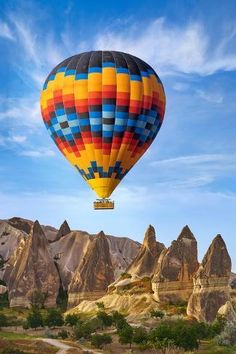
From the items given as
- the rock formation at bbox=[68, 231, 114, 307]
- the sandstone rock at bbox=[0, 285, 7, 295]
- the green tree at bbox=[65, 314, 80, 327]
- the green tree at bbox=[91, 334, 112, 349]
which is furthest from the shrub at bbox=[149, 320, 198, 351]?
the sandstone rock at bbox=[0, 285, 7, 295]

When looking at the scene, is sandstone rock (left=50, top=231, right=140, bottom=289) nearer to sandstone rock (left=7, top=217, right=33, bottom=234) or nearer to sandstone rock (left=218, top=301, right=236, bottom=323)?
sandstone rock (left=7, top=217, right=33, bottom=234)

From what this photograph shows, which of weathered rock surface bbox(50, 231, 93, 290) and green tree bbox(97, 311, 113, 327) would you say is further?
weathered rock surface bbox(50, 231, 93, 290)

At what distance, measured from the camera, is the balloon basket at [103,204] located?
51.9m

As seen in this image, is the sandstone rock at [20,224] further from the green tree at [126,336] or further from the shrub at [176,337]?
the shrub at [176,337]

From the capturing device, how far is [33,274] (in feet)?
303

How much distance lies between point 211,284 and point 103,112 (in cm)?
2554

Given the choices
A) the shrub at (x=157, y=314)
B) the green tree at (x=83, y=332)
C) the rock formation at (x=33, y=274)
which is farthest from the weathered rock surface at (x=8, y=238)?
the green tree at (x=83, y=332)

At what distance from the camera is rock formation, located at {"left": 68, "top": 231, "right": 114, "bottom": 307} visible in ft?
273

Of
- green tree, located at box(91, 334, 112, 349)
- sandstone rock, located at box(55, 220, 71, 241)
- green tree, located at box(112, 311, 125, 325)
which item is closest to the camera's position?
green tree, located at box(91, 334, 112, 349)

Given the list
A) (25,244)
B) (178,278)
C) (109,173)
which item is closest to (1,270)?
(25,244)

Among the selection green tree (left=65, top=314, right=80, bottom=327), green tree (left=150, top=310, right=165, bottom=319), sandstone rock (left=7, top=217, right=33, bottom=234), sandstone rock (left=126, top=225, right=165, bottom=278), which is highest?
sandstone rock (left=7, top=217, right=33, bottom=234)

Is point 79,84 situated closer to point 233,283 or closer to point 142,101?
point 142,101

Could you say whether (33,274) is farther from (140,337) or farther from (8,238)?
(140,337)

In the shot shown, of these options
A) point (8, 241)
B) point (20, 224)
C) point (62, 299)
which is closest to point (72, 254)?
point (62, 299)
